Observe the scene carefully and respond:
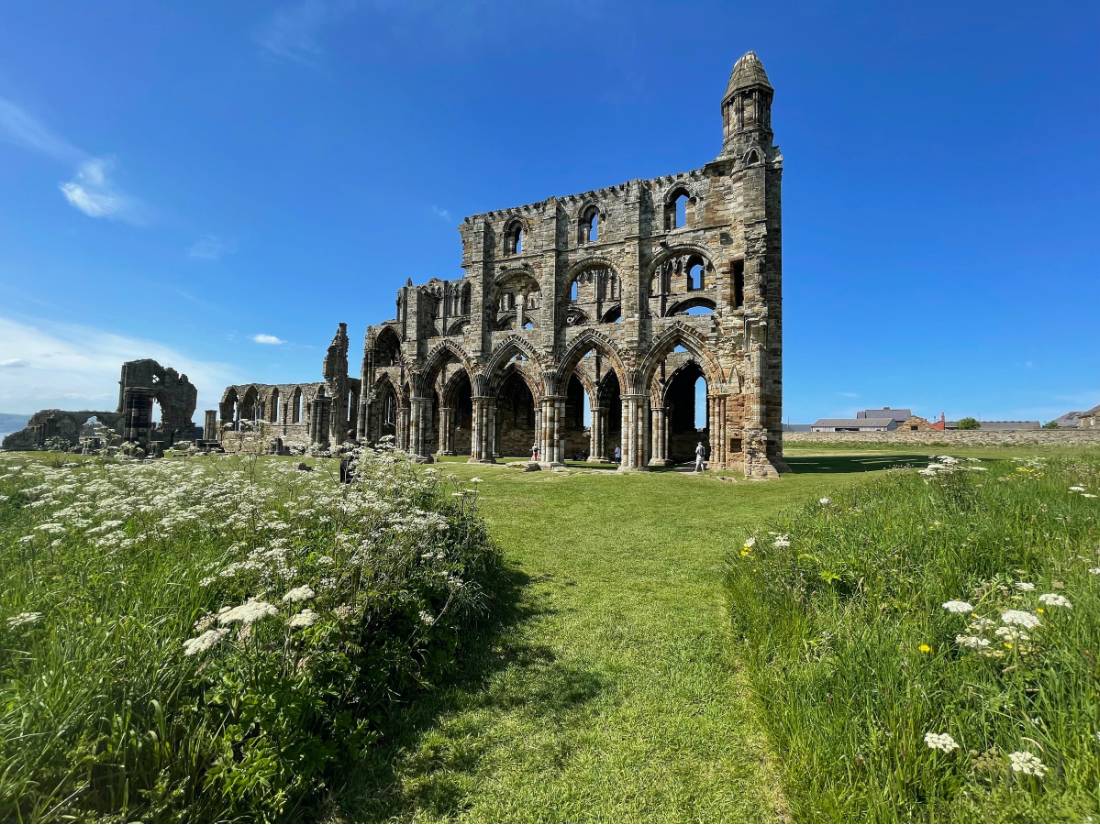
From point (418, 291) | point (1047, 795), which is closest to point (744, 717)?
point (1047, 795)

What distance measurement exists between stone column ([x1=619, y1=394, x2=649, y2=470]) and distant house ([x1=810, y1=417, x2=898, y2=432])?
8071 cm

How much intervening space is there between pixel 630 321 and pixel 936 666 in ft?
65.1

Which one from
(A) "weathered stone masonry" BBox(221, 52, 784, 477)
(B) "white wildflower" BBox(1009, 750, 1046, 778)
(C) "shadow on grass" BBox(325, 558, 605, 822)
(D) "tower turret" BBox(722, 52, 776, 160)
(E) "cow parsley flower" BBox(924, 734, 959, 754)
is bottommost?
(C) "shadow on grass" BBox(325, 558, 605, 822)

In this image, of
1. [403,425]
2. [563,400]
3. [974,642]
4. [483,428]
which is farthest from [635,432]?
[974,642]

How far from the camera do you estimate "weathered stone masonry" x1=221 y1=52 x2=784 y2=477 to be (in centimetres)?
1948

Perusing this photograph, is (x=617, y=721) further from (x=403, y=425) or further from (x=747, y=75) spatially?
(x=403, y=425)

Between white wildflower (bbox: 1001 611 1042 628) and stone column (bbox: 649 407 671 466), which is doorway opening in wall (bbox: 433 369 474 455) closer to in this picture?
stone column (bbox: 649 407 671 466)

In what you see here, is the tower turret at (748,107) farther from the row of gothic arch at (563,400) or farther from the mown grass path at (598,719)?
the mown grass path at (598,719)

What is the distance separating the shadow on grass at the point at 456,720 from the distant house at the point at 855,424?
97.6 meters

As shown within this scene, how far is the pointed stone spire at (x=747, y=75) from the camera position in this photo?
20.5m

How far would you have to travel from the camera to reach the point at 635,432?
2164 centimetres

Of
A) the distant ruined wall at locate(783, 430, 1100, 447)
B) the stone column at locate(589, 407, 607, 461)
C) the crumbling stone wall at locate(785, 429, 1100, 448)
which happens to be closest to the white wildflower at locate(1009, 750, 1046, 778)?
the stone column at locate(589, 407, 607, 461)

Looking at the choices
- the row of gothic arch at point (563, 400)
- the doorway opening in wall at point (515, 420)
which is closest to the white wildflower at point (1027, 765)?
the row of gothic arch at point (563, 400)

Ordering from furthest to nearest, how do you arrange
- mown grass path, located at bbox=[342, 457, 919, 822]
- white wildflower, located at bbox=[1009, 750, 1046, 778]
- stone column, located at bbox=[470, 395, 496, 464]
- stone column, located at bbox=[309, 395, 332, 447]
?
stone column, located at bbox=[309, 395, 332, 447], stone column, located at bbox=[470, 395, 496, 464], mown grass path, located at bbox=[342, 457, 919, 822], white wildflower, located at bbox=[1009, 750, 1046, 778]
